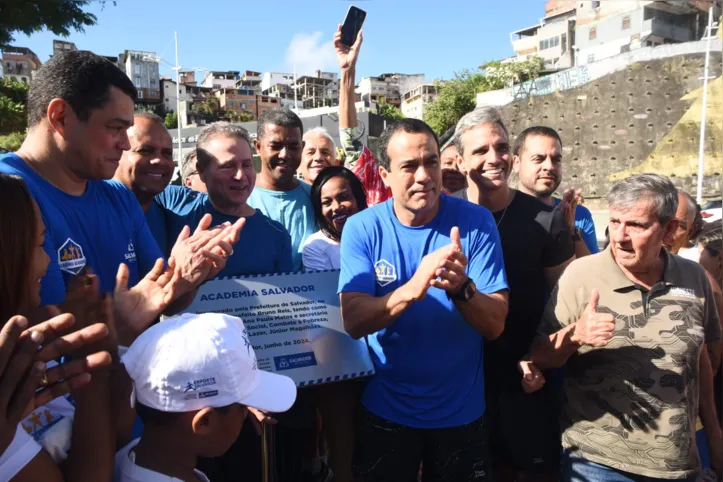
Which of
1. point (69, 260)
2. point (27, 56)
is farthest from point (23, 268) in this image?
point (27, 56)

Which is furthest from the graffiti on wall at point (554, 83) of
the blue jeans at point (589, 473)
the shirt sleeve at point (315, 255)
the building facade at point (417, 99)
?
the blue jeans at point (589, 473)

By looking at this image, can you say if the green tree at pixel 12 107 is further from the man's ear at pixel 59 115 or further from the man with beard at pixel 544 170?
the man with beard at pixel 544 170

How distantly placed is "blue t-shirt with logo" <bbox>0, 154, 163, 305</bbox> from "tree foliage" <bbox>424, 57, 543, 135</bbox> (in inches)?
2010

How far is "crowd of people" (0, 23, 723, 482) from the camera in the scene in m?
1.65

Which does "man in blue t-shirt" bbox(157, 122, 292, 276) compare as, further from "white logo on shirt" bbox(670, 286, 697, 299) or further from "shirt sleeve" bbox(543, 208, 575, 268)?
"white logo on shirt" bbox(670, 286, 697, 299)

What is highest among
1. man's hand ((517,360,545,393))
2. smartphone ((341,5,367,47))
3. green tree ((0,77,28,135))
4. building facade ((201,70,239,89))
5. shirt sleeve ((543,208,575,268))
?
building facade ((201,70,239,89))

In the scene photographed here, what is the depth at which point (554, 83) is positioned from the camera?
137 ft

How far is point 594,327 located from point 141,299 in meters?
2.14

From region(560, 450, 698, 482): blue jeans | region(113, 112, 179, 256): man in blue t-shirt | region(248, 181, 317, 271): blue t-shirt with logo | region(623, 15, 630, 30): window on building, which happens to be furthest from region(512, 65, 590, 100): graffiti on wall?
region(560, 450, 698, 482): blue jeans

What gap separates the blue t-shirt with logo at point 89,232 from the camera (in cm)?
220

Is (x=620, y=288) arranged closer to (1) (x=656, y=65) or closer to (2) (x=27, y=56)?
(1) (x=656, y=65)

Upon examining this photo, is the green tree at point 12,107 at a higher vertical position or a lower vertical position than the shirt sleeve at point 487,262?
higher

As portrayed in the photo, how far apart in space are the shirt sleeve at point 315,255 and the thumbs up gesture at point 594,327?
1.72m

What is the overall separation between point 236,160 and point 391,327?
1672 millimetres
